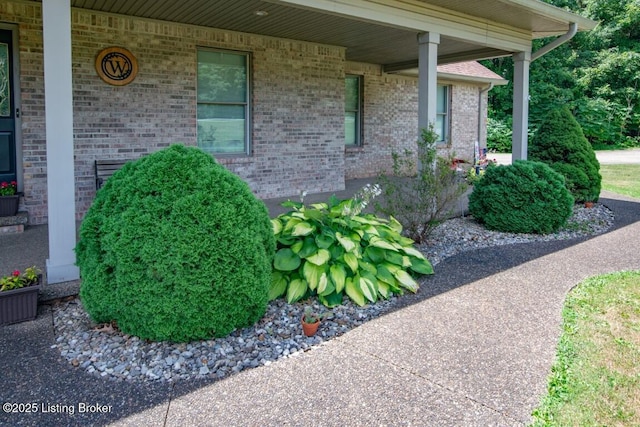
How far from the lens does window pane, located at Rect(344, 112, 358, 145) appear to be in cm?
1103

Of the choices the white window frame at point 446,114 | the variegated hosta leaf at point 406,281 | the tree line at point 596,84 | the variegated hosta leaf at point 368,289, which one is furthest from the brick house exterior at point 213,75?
the tree line at point 596,84

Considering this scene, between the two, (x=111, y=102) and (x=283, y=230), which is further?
(x=111, y=102)

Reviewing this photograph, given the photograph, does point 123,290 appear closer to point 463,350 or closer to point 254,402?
point 254,402

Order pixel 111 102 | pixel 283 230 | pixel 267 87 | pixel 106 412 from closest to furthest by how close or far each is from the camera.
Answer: pixel 106 412 → pixel 283 230 → pixel 111 102 → pixel 267 87

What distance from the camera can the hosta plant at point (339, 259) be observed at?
4.05 meters

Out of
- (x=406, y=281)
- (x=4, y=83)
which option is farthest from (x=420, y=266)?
(x=4, y=83)

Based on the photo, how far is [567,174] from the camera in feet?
26.9

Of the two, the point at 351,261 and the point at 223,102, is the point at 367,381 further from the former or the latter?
the point at 223,102

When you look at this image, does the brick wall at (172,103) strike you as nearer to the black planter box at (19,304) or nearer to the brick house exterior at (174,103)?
the brick house exterior at (174,103)

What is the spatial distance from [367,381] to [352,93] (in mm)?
8949

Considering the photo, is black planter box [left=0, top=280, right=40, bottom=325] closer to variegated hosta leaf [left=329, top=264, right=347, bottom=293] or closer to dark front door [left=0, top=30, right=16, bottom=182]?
variegated hosta leaf [left=329, top=264, right=347, bottom=293]

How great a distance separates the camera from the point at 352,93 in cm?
1104

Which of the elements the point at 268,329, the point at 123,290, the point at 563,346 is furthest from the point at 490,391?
the point at 123,290

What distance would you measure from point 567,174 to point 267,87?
503 cm
